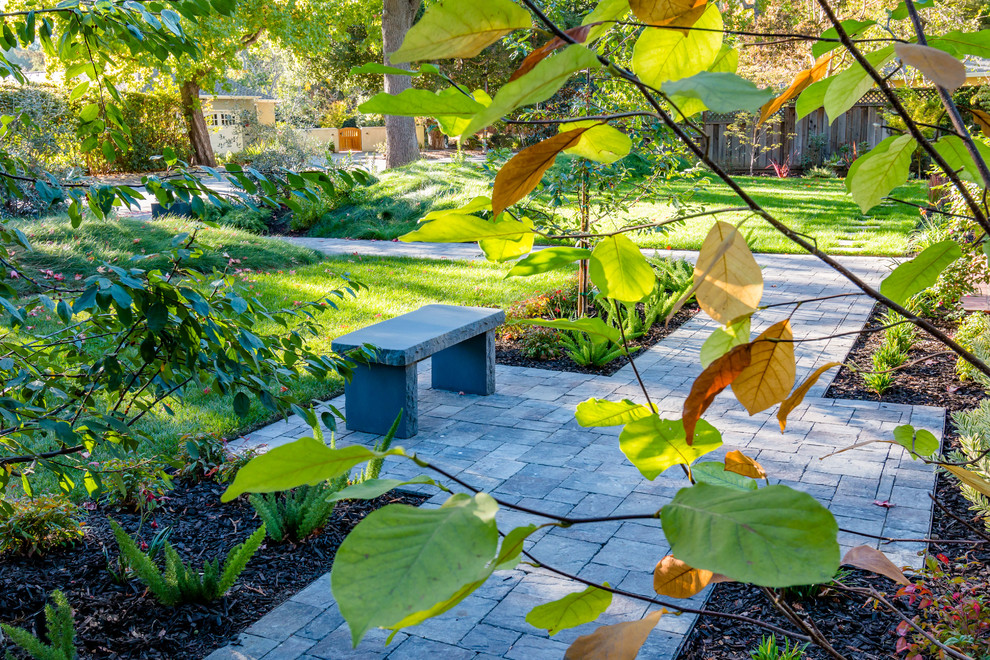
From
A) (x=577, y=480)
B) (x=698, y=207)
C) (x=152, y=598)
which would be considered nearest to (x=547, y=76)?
(x=152, y=598)

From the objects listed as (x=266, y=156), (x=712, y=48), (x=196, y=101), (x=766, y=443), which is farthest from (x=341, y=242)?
(x=196, y=101)

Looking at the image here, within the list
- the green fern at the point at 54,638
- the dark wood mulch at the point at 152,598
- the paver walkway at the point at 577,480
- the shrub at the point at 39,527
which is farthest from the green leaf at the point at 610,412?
the shrub at the point at 39,527

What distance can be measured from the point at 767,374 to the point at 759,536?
29cm

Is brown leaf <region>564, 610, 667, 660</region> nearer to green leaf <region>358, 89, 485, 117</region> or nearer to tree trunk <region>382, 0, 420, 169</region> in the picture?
green leaf <region>358, 89, 485, 117</region>

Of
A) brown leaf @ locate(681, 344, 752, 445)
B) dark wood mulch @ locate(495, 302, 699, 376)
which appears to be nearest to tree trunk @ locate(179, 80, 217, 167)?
dark wood mulch @ locate(495, 302, 699, 376)

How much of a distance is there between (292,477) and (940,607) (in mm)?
3085

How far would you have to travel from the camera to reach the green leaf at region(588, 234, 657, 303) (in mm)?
786

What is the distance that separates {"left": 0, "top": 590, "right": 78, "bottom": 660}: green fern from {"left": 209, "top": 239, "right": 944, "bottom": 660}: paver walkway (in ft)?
1.73

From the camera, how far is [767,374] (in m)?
0.71

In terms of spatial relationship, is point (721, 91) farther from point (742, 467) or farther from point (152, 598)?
point (152, 598)

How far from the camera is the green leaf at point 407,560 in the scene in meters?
0.39

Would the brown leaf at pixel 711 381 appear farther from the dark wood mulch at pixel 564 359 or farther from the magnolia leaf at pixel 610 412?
the dark wood mulch at pixel 564 359

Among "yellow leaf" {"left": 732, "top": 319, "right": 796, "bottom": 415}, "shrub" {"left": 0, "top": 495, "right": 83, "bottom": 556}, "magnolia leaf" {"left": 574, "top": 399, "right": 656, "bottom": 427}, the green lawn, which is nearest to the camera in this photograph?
"yellow leaf" {"left": 732, "top": 319, "right": 796, "bottom": 415}

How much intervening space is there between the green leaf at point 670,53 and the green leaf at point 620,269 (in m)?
0.16
